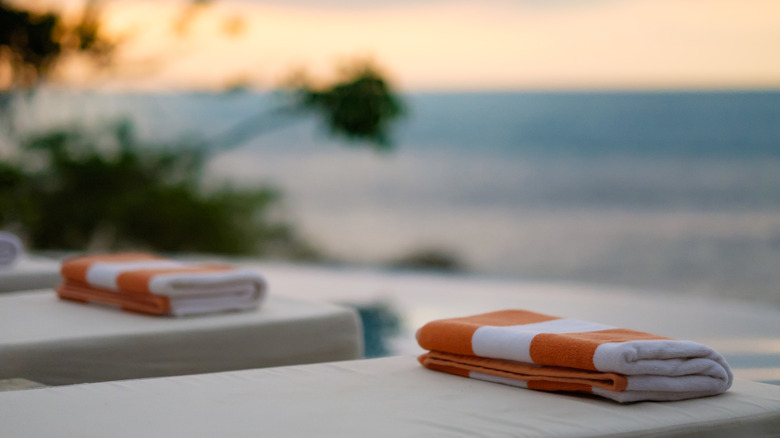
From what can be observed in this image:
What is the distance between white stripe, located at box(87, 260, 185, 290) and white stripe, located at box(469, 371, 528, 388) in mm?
1381

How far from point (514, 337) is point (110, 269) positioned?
5.09 feet

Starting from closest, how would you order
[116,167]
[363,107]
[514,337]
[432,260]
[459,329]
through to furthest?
[514,337]
[459,329]
[363,107]
[116,167]
[432,260]

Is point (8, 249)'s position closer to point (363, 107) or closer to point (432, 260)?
point (363, 107)

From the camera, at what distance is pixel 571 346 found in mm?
1754

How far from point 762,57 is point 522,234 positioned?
412 centimetres

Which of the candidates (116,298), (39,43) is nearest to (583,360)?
(116,298)

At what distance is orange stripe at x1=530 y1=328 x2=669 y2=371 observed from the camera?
1.73m

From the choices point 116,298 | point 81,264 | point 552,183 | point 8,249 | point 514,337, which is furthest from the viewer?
point 552,183

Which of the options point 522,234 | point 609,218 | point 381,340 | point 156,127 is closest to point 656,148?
point 609,218

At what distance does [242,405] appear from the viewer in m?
1.70

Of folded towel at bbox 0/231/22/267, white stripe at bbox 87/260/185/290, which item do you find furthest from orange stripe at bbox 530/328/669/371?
folded towel at bbox 0/231/22/267

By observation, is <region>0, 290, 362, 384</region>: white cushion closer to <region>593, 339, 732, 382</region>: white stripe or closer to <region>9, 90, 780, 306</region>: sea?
<region>593, 339, 732, 382</region>: white stripe

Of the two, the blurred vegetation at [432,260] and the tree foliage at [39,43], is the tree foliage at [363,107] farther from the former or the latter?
the blurred vegetation at [432,260]

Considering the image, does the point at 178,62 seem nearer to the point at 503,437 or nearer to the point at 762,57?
the point at 762,57
